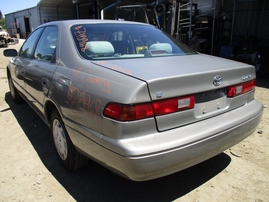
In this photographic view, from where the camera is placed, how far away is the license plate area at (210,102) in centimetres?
201

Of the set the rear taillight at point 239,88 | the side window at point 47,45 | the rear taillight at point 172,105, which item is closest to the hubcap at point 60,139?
the side window at point 47,45

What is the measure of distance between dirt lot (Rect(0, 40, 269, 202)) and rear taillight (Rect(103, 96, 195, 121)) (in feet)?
3.17

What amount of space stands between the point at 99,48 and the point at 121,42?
466 millimetres

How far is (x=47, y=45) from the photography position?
10.0ft

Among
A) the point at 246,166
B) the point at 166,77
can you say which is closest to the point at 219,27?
the point at 246,166

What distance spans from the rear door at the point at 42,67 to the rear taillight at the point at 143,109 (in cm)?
119

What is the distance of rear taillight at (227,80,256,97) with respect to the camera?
226cm

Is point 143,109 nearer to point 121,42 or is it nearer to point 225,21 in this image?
point 121,42

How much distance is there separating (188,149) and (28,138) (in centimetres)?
270

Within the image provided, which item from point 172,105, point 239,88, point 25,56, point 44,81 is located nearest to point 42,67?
point 44,81

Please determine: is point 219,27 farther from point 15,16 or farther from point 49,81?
point 15,16

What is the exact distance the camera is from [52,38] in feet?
9.54

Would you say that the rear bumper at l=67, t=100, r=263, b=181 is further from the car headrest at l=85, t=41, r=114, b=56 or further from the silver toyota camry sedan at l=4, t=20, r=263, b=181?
the car headrest at l=85, t=41, r=114, b=56

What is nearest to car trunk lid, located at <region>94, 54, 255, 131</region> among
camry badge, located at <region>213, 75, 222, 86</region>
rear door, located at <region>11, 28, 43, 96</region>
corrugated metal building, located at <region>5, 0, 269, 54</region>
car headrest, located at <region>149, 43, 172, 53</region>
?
camry badge, located at <region>213, 75, 222, 86</region>
